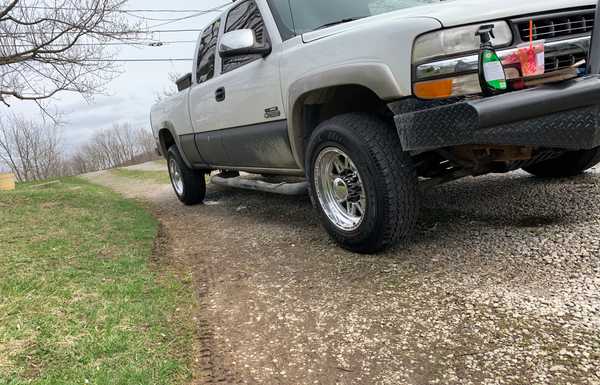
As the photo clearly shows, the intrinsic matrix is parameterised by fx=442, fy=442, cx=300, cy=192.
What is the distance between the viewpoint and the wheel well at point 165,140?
636cm

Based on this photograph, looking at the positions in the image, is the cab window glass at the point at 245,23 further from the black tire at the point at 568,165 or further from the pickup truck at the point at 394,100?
the black tire at the point at 568,165

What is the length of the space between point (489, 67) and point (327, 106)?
135 cm

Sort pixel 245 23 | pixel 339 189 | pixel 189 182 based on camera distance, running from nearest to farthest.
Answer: pixel 339 189
pixel 245 23
pixel 189 182

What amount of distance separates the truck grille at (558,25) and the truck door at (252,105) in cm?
175

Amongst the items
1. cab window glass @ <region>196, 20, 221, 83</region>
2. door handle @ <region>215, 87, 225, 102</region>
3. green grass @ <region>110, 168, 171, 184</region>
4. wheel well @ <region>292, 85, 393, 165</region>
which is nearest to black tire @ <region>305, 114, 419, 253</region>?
wheel well @ <region>292, 85, 393, 165</region>

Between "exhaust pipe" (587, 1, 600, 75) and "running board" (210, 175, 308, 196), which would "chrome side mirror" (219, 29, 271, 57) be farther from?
"exhaust pipe" (587, 1, 600, 75)

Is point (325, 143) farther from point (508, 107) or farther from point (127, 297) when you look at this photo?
point (127, 297)

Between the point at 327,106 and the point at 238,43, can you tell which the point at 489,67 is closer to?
the point at 327,106

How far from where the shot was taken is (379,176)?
2666mm

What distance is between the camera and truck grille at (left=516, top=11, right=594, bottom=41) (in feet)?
7.58

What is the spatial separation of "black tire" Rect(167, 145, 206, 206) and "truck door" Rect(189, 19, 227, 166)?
774 mm

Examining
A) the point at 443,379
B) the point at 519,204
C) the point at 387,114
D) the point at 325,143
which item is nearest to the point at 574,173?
the point at 519,204

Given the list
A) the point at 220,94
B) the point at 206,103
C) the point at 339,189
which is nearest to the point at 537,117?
the point at 339,189

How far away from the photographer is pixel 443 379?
172cm
